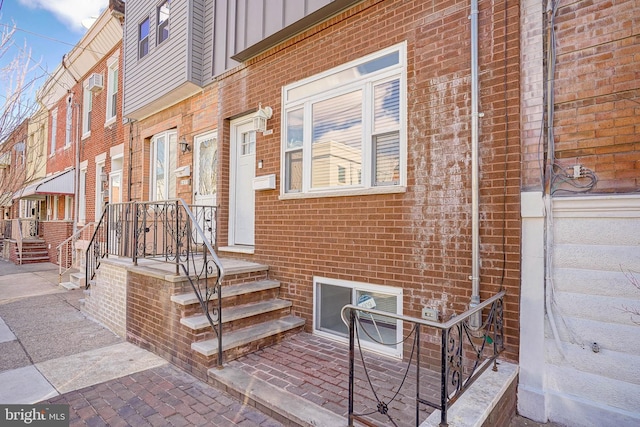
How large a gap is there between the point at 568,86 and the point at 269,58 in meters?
4.04

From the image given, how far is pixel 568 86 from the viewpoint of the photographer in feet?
9.39

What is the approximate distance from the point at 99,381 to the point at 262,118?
388 centimetres

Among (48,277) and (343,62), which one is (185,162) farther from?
(48,277)

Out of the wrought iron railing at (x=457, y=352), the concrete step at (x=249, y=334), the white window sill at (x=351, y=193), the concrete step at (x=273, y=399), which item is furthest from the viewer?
the white window sill at (x=351, y=193)

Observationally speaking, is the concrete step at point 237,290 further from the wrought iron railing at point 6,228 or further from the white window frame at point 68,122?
the wrought iron railing at point 6,228

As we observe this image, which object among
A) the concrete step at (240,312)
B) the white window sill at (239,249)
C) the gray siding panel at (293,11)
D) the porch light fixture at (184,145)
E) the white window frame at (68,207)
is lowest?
the concrete step at (240,312)

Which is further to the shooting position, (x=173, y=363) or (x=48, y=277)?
(x=48, y=277)

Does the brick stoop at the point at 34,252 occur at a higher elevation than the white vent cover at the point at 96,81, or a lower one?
lower

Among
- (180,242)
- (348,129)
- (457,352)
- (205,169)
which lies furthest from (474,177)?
(205,169)

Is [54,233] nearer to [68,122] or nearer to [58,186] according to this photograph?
[58,186]

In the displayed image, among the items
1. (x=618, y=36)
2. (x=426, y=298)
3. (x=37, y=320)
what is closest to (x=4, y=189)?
(x=37, y=320)

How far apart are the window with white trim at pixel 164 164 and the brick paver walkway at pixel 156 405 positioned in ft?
15.9

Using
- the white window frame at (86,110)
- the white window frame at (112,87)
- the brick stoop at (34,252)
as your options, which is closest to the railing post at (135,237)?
the white window frame at (112,87)

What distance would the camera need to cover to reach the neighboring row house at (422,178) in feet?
8.82
